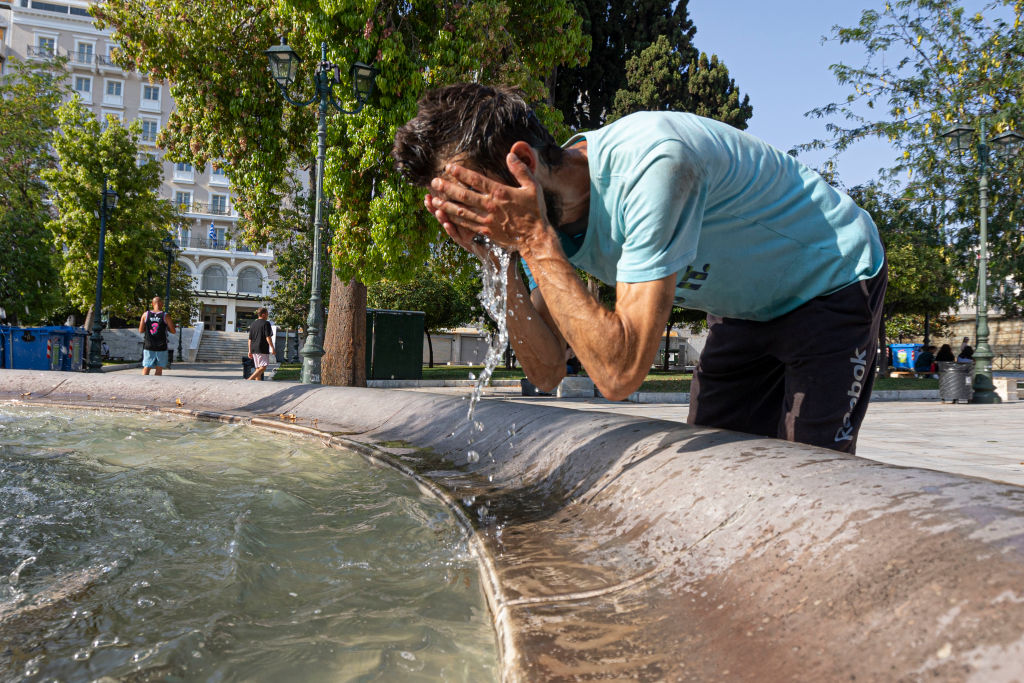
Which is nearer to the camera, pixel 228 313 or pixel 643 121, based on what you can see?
pixel 643 121

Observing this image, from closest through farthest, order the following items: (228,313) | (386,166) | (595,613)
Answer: (595,613) → (386,166) → (228,313)

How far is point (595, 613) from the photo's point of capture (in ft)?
4.16

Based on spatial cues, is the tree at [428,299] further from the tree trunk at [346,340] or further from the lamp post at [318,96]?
the lamp post at [318,96]

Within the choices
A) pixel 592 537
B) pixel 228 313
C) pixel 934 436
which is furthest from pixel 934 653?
pixel 228 313

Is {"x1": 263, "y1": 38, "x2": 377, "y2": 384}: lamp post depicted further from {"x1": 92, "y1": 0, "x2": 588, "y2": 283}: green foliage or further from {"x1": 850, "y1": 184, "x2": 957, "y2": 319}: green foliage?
{"x1": 850, "y1": 184, "x2": 957, "y2": 319}: green foliage

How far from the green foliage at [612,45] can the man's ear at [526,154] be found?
2089 cm

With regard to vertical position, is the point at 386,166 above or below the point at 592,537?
above

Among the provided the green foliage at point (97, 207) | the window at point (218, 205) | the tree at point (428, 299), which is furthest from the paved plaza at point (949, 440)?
the window at point (218, 205)

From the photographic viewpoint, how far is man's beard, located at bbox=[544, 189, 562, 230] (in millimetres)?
1828

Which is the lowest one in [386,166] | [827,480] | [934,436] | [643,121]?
[934,436]

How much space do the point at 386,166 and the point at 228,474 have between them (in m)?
8.78

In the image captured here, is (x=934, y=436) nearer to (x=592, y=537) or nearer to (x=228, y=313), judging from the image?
(x=592, y=537)

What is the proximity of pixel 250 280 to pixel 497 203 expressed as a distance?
61.2m

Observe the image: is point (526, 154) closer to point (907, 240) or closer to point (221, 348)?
point (907, 240)
